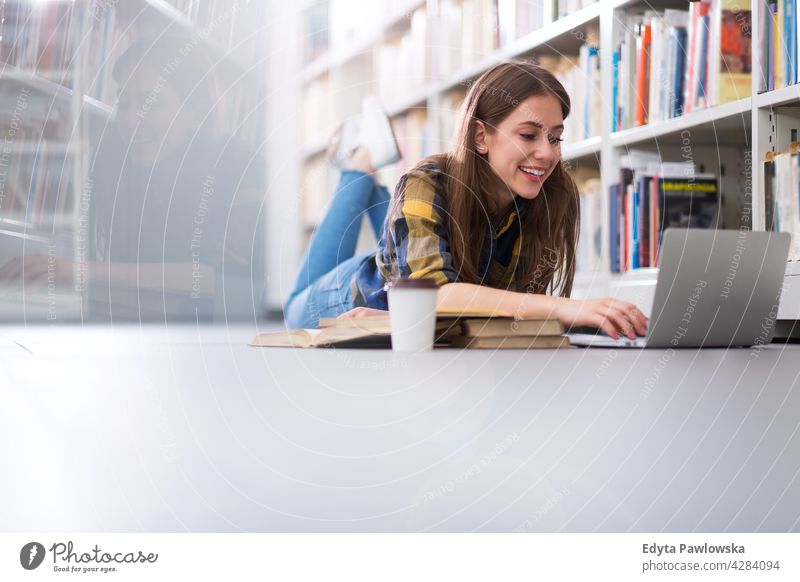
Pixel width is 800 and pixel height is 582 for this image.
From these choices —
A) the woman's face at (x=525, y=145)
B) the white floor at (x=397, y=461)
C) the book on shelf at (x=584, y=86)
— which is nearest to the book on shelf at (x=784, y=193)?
the woman's face at (x=525, y=145)

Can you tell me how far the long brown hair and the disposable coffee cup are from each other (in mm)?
421

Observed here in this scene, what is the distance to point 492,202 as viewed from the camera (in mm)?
1164

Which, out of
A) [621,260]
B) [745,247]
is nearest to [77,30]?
[621,260]

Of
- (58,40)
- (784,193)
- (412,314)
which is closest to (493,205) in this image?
(784,193)

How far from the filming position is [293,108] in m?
3.00

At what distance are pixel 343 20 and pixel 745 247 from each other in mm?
1872

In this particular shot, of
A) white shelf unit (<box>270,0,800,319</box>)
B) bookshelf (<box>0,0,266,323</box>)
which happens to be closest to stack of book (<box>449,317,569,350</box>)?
white shelf unit (<box>270,0,800,319</box>)

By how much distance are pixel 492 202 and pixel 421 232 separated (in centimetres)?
23

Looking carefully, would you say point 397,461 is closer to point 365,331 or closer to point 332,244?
point 365,331

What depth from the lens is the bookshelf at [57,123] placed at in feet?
5.00

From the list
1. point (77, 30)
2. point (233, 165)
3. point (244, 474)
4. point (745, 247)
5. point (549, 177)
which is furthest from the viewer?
point (233, 165)

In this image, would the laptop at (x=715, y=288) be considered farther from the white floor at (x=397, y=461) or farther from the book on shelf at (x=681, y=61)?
the book on shelf at (x=681, y=61)

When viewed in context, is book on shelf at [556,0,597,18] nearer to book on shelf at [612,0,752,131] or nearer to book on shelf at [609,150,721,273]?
book on shelf at [612,0,752,131]

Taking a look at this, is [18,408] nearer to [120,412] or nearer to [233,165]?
[120,412]
